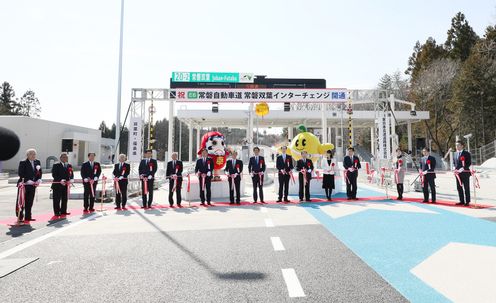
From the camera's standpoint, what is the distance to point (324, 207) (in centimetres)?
863

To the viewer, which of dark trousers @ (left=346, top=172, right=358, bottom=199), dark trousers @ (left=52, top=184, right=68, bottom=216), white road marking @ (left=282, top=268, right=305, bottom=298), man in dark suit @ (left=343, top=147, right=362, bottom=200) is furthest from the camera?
dark trousers @ (left=346, top=172, right=358, bottom=199)

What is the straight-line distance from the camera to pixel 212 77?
15.1 meters

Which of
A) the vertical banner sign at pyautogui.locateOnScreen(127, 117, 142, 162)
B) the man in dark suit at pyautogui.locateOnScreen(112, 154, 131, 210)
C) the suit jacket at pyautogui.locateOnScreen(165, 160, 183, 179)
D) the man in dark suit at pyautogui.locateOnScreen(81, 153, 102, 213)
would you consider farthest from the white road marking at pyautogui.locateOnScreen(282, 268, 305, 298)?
the vertical banner sign at pyautogui.locateOnScreen(127, 117, 142, 162)

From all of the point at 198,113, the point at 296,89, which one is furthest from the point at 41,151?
the point at 296,89

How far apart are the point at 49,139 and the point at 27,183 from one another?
28612 mm

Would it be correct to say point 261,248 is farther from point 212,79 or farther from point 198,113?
point 198,113

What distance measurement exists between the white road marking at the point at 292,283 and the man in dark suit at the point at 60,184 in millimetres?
7268

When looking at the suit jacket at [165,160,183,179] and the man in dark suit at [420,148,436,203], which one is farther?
the suit jacket at [165,160,183,179]

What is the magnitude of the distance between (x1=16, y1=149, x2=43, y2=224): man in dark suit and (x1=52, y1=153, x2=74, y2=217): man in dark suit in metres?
0.43

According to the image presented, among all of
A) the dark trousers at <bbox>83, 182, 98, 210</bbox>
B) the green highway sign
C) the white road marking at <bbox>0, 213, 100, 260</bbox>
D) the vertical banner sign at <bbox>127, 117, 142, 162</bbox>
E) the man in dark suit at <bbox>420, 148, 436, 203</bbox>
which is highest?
the green highway sign

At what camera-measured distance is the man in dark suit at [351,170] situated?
996 cm

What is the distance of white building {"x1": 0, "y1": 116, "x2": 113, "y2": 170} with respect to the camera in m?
27.4

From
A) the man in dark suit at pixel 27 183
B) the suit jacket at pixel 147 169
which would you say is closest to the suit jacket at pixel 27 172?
the man in dark suit at pixel 27 183

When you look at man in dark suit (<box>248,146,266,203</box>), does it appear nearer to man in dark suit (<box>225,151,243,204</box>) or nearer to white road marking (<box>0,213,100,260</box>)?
man in dark suit (<box>225,151,243,204</box>)
